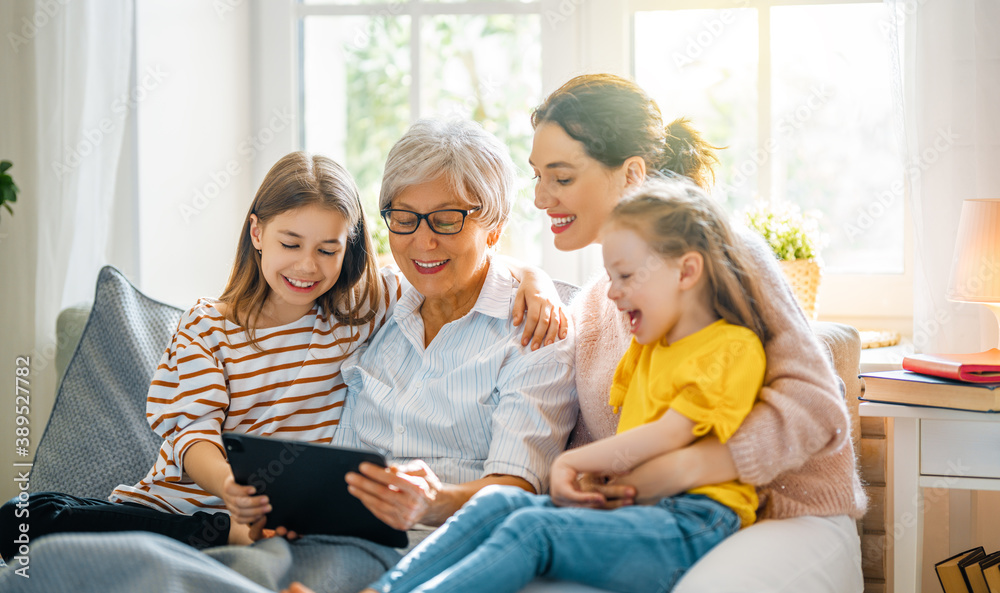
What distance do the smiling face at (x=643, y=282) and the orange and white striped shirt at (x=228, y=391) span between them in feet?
2.17

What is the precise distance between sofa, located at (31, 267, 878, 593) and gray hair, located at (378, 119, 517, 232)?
14.9 inches

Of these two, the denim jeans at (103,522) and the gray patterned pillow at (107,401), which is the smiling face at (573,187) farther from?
the gray patterned pillow at (107,401)

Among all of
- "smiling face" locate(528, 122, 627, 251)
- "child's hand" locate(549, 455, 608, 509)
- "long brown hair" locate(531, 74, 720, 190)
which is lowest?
"child's hand" locate(549, 455, 608, 509)

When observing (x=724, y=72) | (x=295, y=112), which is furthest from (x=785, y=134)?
(x=295, y=112)

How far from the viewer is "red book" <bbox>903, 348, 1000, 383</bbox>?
148 cm

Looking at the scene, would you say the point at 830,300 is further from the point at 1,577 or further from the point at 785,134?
the point at 1,577

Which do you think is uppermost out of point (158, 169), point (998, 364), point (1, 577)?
point (158, 169)

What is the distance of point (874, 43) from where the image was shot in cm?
247

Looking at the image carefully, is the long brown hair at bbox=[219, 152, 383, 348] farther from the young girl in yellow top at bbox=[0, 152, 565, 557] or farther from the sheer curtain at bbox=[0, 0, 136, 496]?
the sheer curtain at bbox=[0, 0, 136, 496]

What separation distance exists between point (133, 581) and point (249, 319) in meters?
0.67

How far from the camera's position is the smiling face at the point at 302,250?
4.97 feet

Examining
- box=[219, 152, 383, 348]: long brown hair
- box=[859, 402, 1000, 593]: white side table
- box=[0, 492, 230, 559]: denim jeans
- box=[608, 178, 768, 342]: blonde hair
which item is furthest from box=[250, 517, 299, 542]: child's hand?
box=[859, 402, 1000, 593]: white side table

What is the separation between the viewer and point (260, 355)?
1.56m

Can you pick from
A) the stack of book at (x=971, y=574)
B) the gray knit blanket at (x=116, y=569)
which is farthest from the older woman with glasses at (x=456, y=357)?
the stack of book at (x=971, y=574)
